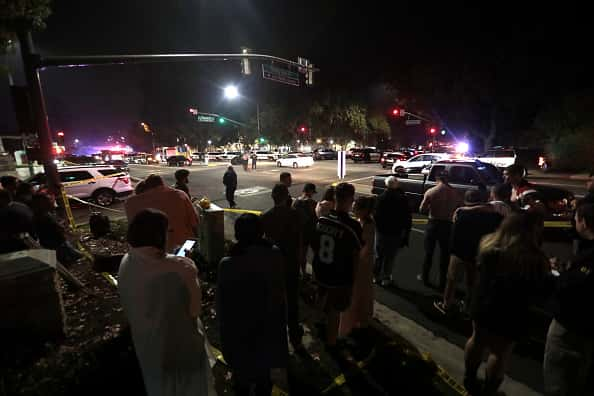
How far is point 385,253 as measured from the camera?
17.0 feet

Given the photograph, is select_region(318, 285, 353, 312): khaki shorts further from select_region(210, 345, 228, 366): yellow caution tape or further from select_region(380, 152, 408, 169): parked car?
select_region(380, 152, 408, 169): parked car

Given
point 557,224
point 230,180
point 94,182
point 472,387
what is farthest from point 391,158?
point 472,387

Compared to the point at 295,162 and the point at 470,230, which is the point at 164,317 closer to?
the point at 470,230

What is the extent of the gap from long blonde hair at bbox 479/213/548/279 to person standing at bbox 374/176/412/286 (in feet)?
7.39

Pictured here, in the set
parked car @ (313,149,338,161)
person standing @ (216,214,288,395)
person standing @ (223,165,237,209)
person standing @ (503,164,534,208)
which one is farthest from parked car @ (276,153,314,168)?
person standing @ (216,214,288,395)

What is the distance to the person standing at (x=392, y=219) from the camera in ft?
16.0

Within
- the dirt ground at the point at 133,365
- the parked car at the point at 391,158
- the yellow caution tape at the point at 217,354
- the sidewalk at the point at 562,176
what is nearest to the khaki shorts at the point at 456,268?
the dirt ground at the point at 133,365

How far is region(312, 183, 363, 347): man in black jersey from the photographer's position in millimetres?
3193

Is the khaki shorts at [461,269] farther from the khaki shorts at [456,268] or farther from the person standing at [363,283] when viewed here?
the person standing at [363,283]

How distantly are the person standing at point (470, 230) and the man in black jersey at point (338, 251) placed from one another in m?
1.61

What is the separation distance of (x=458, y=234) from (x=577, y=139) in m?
26.0

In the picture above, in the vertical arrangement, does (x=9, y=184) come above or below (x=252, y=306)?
above

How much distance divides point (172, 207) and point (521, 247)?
4.42m

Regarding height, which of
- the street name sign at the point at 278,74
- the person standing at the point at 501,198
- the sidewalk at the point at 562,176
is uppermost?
the street name sign at the point at 278,74
